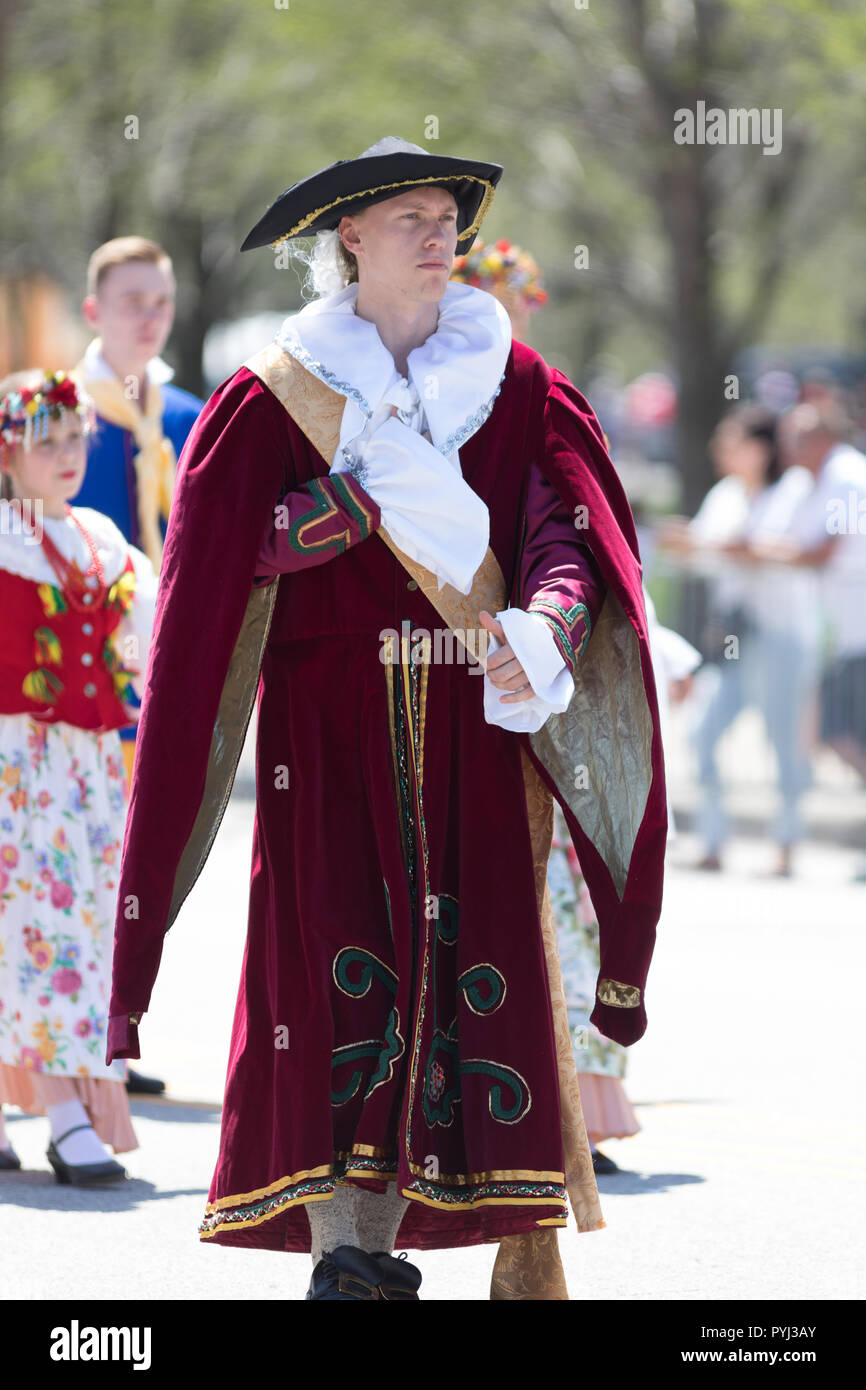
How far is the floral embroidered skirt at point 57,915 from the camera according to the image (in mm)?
5871

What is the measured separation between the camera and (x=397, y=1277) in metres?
4.32

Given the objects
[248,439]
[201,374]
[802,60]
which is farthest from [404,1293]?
[201,374]

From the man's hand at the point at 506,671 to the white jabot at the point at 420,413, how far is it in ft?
0.44

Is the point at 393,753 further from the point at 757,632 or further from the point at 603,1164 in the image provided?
the point at 757,632

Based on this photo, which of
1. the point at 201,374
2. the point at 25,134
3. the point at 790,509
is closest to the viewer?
the point at 790,509

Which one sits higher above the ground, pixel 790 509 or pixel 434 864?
pixel 790 509

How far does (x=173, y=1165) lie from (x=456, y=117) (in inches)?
487

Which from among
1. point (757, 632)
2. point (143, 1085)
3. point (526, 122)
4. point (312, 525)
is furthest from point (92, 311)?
point (526, 122)

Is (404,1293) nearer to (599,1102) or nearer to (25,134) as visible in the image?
(599,1102)

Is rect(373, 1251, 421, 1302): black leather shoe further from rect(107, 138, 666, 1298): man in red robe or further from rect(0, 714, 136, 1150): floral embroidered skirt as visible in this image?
rect(0, 714, 136, 1150): floral embroidered skirt

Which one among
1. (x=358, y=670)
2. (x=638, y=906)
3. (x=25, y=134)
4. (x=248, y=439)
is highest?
(x=25, y=134)

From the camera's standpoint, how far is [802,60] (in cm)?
1549

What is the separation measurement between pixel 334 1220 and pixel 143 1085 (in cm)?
274

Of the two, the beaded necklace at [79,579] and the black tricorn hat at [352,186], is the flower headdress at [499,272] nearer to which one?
the beaded necklace at [79,579]
